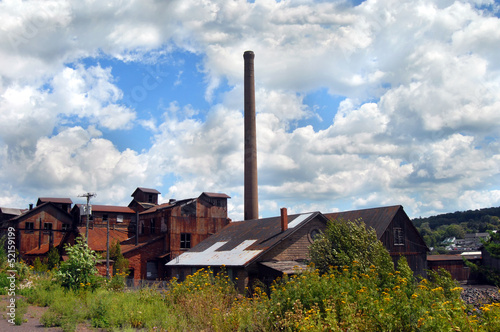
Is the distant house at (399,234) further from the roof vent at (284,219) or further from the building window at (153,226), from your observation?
the building window at (153,226)

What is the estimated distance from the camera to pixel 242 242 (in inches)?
1241

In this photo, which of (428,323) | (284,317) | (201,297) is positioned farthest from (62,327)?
(428,323)

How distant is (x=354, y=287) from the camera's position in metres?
9.95

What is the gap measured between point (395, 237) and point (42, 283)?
28.2 metres

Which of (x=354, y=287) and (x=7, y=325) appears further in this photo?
(x=7, y=325)

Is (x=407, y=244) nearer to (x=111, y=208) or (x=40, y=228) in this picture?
(x=111, y=208)

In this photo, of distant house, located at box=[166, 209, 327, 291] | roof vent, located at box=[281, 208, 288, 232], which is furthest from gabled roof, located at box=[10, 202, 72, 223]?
roof vent, located at box=[281, 208, 288, 232]

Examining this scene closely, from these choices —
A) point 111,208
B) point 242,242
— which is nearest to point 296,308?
point 242,242

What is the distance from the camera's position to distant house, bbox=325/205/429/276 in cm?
3634

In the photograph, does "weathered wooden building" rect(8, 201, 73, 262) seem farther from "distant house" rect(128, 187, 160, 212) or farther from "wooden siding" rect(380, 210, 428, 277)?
"wooden siding" rect(380, 210, 428, 277)

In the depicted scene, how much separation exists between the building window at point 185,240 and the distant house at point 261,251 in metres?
7.45

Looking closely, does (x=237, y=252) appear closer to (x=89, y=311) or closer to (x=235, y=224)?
(x=235, y=224)

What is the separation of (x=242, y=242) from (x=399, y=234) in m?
14.6

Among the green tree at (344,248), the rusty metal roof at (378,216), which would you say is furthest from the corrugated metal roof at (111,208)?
the green tree at (344,248)
